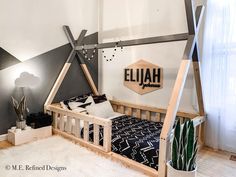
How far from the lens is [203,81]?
2883 millimetres

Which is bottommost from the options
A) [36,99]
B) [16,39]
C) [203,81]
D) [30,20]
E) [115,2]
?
[36,99]

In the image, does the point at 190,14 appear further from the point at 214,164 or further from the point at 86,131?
the point at 86,131

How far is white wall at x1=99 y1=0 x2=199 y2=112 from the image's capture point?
3135mm

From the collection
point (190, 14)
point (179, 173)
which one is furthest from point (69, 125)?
point (190, 14)

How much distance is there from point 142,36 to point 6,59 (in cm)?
224

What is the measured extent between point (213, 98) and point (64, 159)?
2.15 metres

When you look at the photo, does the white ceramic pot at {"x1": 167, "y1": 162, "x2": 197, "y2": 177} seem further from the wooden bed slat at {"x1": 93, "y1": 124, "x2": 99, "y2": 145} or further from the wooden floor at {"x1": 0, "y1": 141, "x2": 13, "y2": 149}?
the wooden floor at {"x1": 0, "y1": 141, "x2": 13, "y2": 149}

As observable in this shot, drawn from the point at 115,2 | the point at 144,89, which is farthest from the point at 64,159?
the point at 115,2

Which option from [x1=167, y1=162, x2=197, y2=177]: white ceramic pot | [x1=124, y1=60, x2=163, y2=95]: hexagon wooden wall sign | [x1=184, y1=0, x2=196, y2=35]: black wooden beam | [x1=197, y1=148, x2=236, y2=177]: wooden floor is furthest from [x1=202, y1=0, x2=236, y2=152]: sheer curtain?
[x1=167, y1=162, x2=197, y2=177]: white ceramic pot

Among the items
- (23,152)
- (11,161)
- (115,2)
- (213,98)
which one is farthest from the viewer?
(115,2)

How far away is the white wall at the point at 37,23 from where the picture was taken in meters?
3.02

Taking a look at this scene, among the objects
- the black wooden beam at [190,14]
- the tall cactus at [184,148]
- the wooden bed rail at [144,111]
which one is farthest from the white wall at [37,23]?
the tall cactus at [184,148]

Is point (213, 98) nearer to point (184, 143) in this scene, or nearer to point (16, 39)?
Result: point (184, 143)

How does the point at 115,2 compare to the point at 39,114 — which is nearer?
the point at 39,114
